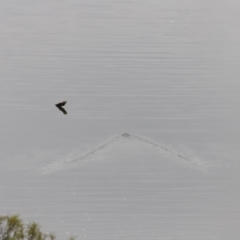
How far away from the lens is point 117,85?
19641 millimetres

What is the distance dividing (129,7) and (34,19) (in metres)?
5.66

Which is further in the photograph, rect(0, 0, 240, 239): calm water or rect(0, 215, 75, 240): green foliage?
rect(0, 0, 240, 239): calm water

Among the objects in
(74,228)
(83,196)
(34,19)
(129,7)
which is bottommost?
(74,228)

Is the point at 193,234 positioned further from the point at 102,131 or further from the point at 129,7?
the point at 129,7

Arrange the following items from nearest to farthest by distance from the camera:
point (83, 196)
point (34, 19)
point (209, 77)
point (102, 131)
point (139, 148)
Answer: point (83, 196)
point (139, 148)
point (102, 131)
point (209, 77)
point (34, 19)

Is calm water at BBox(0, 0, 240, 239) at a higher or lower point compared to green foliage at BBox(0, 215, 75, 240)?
higher

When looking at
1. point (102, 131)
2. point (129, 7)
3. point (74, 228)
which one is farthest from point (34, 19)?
point (74, 228)

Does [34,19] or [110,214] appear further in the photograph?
[34,19]

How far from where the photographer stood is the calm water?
1527cm

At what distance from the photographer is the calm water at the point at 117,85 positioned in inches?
601

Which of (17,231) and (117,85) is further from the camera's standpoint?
(117,85)

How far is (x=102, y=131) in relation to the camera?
15.9 metres

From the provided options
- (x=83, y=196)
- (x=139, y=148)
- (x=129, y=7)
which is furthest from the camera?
(x=129, y=7)

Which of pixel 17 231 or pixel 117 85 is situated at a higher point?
pixel 117 85
